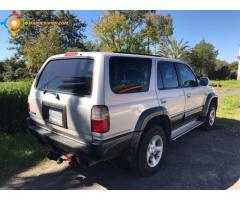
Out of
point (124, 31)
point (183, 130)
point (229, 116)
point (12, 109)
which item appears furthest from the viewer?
point (124, 31)

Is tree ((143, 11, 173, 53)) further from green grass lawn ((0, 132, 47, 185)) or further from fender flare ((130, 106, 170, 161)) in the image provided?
fender flare ((130, 106, 170, 161))

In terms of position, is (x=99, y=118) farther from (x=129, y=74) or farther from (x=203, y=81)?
(x=203, y=81)

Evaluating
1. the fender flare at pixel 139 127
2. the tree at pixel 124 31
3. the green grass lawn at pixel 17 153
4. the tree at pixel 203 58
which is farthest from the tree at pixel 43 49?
the tree at pixel 203 58

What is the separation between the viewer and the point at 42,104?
3463 millimetres

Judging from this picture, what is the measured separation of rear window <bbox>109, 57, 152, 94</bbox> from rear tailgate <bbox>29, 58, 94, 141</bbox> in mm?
308

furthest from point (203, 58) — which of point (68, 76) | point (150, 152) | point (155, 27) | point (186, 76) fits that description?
point (68, 76)

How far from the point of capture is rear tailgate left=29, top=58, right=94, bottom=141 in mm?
2846

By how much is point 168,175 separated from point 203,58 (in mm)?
41159

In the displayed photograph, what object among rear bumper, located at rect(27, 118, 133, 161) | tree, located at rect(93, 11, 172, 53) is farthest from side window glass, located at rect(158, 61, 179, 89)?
tree, located at rect(93, 11, 172, 53)

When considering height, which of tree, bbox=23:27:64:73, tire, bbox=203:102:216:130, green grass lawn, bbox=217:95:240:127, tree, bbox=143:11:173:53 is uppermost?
tree, bbox=143:11:173:53

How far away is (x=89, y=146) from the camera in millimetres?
2781

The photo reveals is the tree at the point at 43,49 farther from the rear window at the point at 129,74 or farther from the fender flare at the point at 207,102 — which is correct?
the rear window at the point at 129,74
